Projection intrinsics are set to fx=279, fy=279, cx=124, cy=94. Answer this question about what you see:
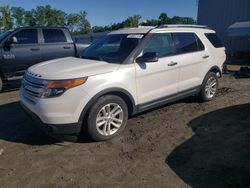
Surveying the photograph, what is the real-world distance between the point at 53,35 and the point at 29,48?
3.23ft

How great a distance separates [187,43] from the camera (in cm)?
586

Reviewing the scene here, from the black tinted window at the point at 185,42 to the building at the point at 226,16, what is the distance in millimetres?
12854

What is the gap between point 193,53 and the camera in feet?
19.4

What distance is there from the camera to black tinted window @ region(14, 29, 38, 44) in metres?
8.29

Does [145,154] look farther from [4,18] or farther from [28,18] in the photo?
[28,18]

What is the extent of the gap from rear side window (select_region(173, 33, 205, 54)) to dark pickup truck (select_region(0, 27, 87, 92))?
452 centimetres

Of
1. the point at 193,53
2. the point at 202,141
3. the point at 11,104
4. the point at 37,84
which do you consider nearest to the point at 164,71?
the point at 193,53

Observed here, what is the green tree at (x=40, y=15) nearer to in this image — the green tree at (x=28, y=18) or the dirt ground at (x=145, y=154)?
the green tree at (x=28, y=18)

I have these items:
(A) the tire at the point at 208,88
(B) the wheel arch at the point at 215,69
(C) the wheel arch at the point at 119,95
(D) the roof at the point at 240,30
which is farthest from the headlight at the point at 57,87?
(D) the roof at the point at 240,30

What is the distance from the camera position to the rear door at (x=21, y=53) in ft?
26.3

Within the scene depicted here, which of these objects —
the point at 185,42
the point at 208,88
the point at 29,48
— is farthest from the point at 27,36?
the point at 208,88

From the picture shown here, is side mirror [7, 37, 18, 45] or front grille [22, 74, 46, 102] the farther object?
side mirror [7, 37, 18, 45]

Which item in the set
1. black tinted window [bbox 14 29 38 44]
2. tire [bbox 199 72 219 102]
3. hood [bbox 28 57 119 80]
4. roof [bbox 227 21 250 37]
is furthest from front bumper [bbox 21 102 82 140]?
roof [bbox 227 21 250 37]

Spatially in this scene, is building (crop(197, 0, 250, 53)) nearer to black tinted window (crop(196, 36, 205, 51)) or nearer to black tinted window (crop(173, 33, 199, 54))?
black tinted window (crop(196, 36, 205, 51))
